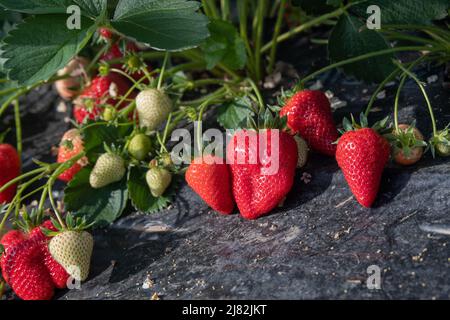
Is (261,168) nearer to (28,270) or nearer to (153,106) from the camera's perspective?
(153,106)

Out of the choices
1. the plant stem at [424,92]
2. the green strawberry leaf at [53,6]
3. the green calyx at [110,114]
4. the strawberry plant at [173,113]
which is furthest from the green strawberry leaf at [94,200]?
the plant stem at [424,92]

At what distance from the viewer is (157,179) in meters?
1.14

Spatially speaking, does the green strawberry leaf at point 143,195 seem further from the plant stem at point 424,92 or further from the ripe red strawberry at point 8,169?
the plant stem at point 424,92

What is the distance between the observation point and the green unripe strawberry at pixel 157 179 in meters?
1.14

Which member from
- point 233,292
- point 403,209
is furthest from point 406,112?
point 233,292

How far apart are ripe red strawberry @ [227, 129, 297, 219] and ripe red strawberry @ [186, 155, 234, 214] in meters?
0.02

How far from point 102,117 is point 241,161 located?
0.37 meters

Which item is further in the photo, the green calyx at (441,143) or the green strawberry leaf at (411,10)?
the green strawberry leaf at (411,10)

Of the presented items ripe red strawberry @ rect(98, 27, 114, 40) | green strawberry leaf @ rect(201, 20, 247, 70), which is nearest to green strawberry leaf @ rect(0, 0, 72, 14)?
ripe red strawberry @ rect(98, 27, 114, 40)

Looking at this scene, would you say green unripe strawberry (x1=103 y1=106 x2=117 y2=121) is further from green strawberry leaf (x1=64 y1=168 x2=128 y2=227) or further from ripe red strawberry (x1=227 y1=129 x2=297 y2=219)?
ripe red strawberry (x1=227 y1=129 x2=297 y2=219)

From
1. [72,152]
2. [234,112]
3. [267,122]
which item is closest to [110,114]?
[72,152]

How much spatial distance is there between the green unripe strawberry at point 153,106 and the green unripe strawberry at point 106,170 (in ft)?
0.30

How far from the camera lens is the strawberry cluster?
1062mm

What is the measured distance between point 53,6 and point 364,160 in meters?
0.54
